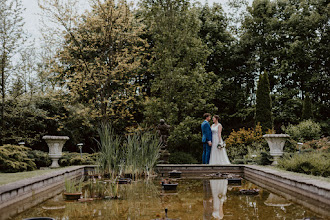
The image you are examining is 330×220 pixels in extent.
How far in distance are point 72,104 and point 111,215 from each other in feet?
39.2

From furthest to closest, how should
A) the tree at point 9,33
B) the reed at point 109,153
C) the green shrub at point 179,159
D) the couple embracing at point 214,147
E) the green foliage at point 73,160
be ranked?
the green shrub at point 179,159, the tree at point 9,33, the couple embracing at point 214,147, the green foliage at point 73,160, the reed at point 109,153

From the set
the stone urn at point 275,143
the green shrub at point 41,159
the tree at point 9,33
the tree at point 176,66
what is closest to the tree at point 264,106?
the tree at point 176,66

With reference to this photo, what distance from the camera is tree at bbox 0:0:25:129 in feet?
42.0

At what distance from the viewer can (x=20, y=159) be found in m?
8.66

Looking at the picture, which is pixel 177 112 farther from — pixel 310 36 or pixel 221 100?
pixel 310 36

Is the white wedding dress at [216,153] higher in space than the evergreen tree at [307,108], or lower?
lower

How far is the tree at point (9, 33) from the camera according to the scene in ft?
42.0

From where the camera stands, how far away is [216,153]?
1084 centimetres

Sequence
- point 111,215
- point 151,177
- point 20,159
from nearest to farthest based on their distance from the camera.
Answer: point 111,215 → point 151,177 → point 20,159

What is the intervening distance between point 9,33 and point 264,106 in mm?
11707

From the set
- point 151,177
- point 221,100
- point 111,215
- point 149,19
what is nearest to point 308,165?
point 151,177

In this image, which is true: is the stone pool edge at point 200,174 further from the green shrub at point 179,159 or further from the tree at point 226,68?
the tree at point 226,68

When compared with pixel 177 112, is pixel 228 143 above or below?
below

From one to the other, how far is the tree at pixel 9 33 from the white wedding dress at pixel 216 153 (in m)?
8.24
